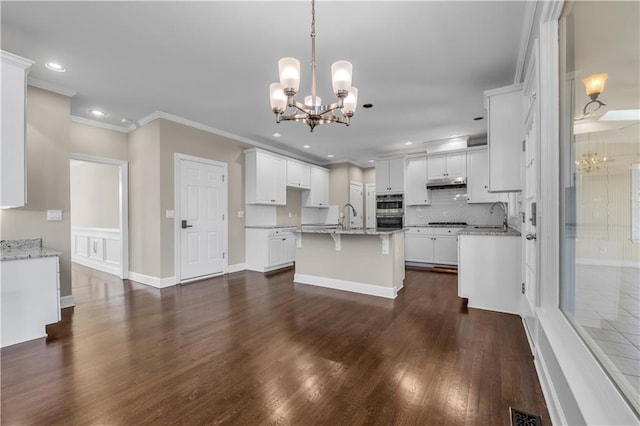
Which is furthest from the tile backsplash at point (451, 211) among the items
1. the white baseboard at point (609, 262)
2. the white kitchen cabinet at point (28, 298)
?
the white kitchen cabinet at point (28, 298)

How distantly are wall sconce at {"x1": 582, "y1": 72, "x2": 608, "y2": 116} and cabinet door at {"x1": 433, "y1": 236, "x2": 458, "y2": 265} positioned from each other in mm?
4624

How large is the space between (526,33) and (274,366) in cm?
Result: 338

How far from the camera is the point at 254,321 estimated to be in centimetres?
290

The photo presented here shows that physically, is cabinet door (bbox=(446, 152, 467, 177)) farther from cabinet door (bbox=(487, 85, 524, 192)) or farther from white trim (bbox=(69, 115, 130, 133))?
white trim (bbox=(69, 115, 130, 133))

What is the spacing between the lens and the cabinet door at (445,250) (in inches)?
218

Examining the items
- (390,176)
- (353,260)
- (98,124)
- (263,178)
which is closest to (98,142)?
(98,124)

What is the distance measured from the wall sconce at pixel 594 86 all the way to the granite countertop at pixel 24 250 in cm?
416

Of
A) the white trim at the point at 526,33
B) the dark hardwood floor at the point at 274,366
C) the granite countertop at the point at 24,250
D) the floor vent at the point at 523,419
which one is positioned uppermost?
the white trim at the point at 526,33

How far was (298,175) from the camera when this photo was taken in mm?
6699

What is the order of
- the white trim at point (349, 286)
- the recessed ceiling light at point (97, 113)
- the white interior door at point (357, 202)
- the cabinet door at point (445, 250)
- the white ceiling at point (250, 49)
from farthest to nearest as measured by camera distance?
the white interior door at point (357, 202) → the cabinet door at point (445, 250) → the recessed ceiling light at point (97, 113) → the white trim at point (349, 286) → the white ceiling at point (250, 49)

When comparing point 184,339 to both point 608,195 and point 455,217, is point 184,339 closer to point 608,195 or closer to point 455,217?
point 608,195

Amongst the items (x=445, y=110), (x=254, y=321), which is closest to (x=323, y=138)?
(x=445, y=110)

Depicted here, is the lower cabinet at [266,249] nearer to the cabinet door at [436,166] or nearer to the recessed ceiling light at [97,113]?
the recessed ceiling light at [97,113]

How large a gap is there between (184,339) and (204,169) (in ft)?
10.6
